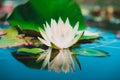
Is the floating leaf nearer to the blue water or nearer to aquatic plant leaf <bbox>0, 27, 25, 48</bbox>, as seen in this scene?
the blue water

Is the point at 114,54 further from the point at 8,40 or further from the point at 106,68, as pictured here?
the point at 8,40

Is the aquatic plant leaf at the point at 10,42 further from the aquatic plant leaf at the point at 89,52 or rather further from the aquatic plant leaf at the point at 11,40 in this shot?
the aquatic plant leaf at the point at 89,52

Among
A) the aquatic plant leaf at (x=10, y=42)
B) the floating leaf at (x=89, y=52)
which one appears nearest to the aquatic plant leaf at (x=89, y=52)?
the floating leaf at (x=89, y=52)

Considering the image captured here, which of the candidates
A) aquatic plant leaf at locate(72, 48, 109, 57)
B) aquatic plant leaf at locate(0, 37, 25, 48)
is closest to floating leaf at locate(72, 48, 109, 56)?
aquatic plant leaf at locate(72, 48, 109, 57)

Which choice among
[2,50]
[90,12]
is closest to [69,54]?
[2,50]

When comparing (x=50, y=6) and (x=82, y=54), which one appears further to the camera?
(x=50, y=6)
